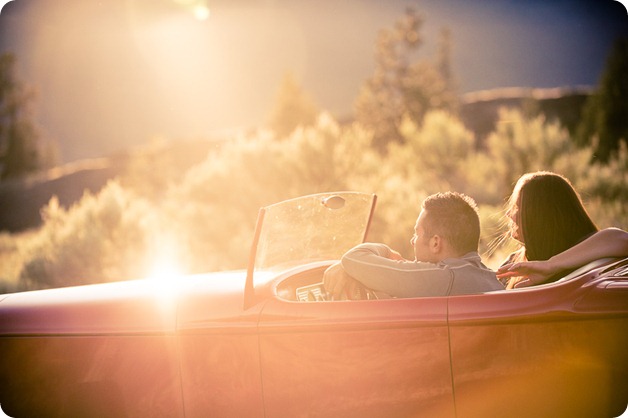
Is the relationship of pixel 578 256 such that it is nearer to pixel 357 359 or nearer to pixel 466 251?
pixel 466 251

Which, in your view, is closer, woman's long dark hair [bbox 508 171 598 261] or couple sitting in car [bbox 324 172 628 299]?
couple sitting in car [bbox 324 172 628 299]

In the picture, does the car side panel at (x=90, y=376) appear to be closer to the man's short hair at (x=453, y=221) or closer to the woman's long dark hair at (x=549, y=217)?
the man's short hair at (x=453, y=221)

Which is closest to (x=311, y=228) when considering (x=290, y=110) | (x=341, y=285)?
(x=341, y=285)

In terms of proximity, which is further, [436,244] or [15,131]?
[15,131]

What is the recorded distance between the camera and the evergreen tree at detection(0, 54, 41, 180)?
47594 millimetres

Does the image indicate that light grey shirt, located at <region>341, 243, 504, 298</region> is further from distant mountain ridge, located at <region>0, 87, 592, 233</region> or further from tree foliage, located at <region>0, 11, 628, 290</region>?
distant mountain ridge, located at <region>0, 87, 592, 233</region>

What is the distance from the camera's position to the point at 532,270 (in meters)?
2.70

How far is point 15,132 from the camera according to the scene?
158 feet

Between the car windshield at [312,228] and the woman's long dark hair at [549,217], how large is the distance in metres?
0.78

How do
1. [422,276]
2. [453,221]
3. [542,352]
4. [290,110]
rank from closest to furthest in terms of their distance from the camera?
[542,352] → [422,276] → [453,221] → [290,110]

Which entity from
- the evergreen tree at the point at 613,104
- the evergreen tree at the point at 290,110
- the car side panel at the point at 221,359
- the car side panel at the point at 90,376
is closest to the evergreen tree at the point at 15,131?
the evergreen tree at the point at 290,110

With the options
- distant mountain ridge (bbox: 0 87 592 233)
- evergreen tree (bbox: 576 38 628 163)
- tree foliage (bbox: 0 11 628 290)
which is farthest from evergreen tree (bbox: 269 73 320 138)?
tree foliage (bbox: 0 11 628 290)

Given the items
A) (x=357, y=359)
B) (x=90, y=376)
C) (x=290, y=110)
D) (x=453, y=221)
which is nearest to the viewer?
(x=357, y=359)

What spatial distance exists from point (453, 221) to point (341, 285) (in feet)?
1.73
